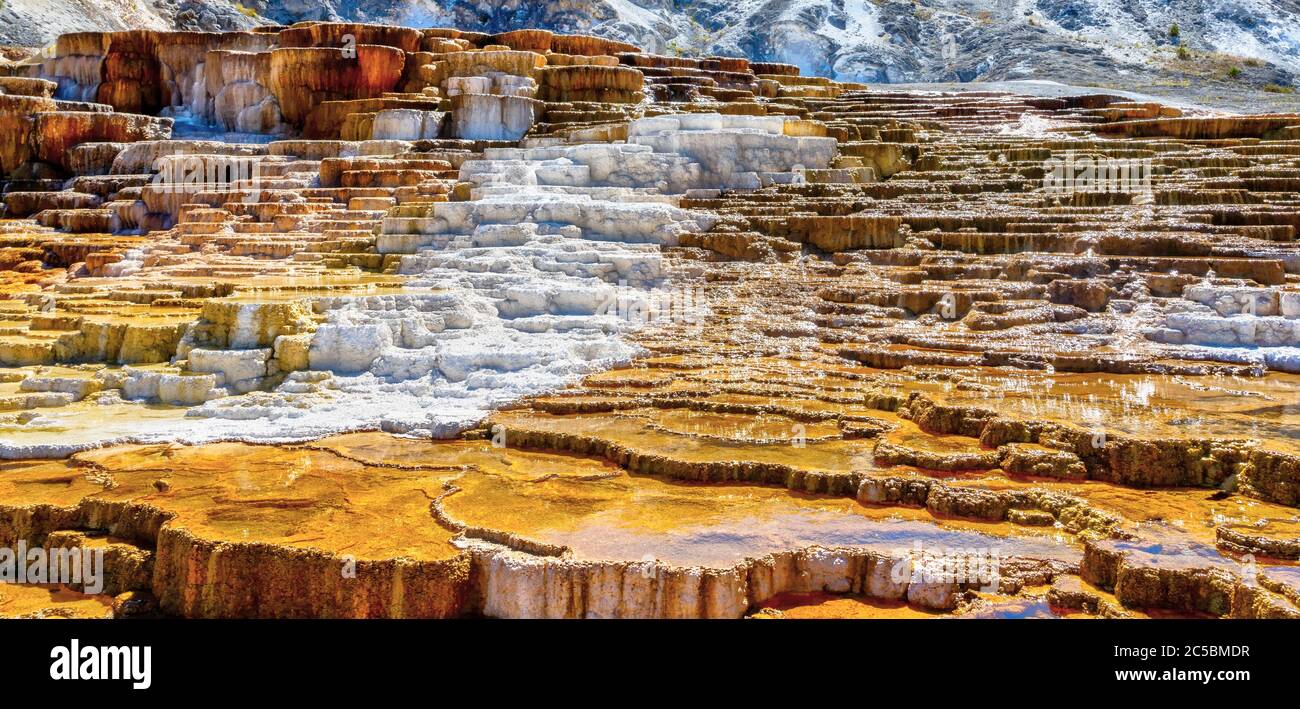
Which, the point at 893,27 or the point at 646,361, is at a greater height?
the point at 893,27

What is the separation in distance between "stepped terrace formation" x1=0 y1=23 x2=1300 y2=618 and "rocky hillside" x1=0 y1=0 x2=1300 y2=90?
925cm

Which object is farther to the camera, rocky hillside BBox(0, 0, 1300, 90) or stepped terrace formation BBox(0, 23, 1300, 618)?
rocky hillside BBox(0, 0, 1300, 90)

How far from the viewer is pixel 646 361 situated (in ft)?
25.1

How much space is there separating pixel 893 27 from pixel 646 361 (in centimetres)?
2932

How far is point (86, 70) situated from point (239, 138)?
3877 millimetres

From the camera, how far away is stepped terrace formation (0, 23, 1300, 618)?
405cm

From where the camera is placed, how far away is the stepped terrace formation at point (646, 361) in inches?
159

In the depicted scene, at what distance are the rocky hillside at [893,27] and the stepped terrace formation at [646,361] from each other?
9253 millimetres

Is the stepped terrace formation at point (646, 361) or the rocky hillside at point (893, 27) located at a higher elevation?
the rocky hillside at point (893, 27)

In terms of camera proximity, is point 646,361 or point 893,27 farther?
point 893,27

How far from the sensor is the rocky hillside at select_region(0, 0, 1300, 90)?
24.0 m

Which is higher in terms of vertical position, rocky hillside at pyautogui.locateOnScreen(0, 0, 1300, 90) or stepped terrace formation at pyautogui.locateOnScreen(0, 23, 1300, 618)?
rocky hillside at pyautogui.locateOnScreen(0, 0, 1300, 90)

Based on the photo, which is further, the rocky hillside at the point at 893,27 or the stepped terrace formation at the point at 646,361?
the rocky hillside at the point at 893,27
